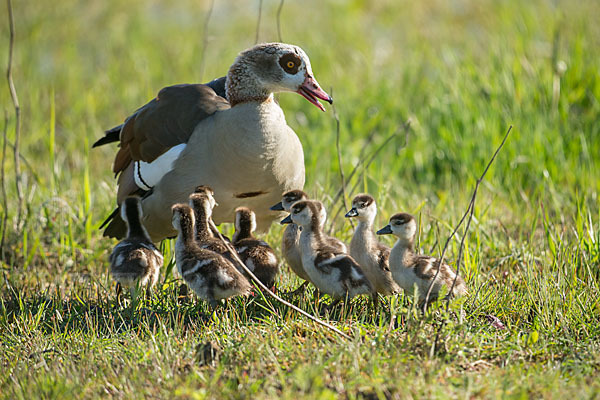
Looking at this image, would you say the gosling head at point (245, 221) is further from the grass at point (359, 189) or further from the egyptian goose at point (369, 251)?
the egyptian goose at point (369, 251)

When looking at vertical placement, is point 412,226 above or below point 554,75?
below

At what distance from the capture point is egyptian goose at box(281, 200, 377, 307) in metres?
4.37

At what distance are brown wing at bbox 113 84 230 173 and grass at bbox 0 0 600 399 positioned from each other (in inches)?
35.8

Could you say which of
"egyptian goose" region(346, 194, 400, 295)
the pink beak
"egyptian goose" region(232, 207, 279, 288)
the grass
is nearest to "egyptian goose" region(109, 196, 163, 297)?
the grass

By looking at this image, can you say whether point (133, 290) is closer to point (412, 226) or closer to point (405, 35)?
point (412, 226)

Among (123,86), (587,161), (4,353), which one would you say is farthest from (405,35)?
(4,353)

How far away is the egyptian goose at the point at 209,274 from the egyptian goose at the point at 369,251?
729 mm

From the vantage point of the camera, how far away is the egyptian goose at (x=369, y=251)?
4637 millimetres

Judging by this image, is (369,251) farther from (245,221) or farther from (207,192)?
(207,192)

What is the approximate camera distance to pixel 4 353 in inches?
167

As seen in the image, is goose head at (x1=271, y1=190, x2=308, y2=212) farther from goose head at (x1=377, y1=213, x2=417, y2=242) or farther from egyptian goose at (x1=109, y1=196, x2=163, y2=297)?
→ egyptian goose at (x1=109, y1=196, x2=163, y2=297)

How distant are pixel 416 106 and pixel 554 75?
1.50 m

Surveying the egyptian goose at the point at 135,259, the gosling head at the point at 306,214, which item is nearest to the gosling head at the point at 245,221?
the gosling head at the point at 306,214

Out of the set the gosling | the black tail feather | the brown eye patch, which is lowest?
the gosling
